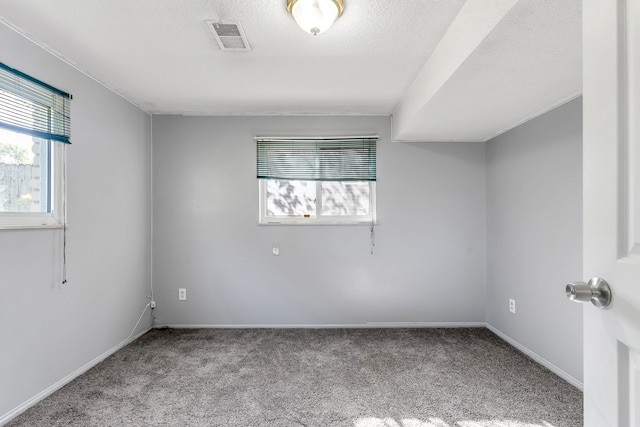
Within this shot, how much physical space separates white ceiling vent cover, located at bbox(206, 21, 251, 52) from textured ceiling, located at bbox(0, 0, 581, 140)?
0.15 ft

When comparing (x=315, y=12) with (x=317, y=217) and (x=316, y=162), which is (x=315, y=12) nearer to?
(x=316, y=162)

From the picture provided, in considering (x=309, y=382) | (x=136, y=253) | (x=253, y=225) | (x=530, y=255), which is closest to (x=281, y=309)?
(x=253, y=225)

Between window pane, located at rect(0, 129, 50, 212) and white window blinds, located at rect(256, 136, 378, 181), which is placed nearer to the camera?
window pane, located at rect(0, 129, 50, 212)

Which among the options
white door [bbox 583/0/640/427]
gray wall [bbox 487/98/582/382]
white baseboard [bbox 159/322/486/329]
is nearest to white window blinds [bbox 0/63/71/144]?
white baseboard [bbox 159/322/486/329]

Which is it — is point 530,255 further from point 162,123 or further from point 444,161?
point 162,123

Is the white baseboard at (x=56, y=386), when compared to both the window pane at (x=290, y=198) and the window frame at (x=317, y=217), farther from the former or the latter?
the window pane at (x=290, y=198)

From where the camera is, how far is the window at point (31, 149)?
→ 1.91 m

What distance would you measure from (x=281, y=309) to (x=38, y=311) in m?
2.01

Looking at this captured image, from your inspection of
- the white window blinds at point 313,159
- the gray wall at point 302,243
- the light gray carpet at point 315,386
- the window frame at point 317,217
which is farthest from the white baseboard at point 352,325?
the white window blinds at point 313,159

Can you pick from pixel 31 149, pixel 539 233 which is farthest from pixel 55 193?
pixel 539 233

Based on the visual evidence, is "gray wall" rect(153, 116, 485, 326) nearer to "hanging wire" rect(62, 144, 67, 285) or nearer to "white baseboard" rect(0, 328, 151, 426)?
"white baseboard" rect(0, 328, 151, 426)

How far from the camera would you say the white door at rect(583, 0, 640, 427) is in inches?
23.9

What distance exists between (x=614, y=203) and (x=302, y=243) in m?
2.93

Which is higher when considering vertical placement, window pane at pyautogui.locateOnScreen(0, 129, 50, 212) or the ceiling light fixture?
the ceiling light fixture
